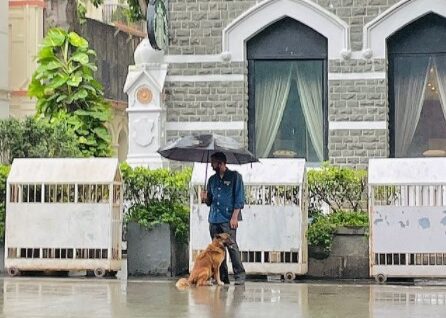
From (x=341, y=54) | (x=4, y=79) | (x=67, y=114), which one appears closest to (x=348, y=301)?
(x=341, y=54)

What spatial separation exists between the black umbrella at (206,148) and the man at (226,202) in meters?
0.16

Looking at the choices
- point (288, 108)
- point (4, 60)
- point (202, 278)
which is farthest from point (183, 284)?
point (4, 60)

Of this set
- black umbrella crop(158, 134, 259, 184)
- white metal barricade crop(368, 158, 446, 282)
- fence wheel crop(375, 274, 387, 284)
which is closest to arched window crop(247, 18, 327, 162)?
white metal barricade crop(368, 158, 446, 282)

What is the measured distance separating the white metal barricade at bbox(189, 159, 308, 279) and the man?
3.67 ft

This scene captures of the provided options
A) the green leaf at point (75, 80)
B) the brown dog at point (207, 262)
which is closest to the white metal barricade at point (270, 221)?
the brown dog at point (207, 262)

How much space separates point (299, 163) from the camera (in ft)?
59.6

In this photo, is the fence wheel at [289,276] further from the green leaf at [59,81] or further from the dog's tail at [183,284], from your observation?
the green leaf at [59,81]

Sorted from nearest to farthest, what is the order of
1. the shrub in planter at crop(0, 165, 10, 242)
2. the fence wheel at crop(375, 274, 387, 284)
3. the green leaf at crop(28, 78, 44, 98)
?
the fence wheel at crop(375, 274, 387, 284) < the shrub in planter at crop(0, 165, 10, 242) < the green leaf at crop(28, 78, 44, 98)

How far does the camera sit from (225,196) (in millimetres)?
16609

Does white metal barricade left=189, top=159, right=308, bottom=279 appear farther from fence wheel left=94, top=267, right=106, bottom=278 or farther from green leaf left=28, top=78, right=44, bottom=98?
green leaf left=28, top=78, right=44, bottom=98

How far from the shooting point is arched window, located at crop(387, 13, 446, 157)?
23.0 m

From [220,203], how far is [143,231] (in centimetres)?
243

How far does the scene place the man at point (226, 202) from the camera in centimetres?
1655

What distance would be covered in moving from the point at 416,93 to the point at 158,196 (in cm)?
644
